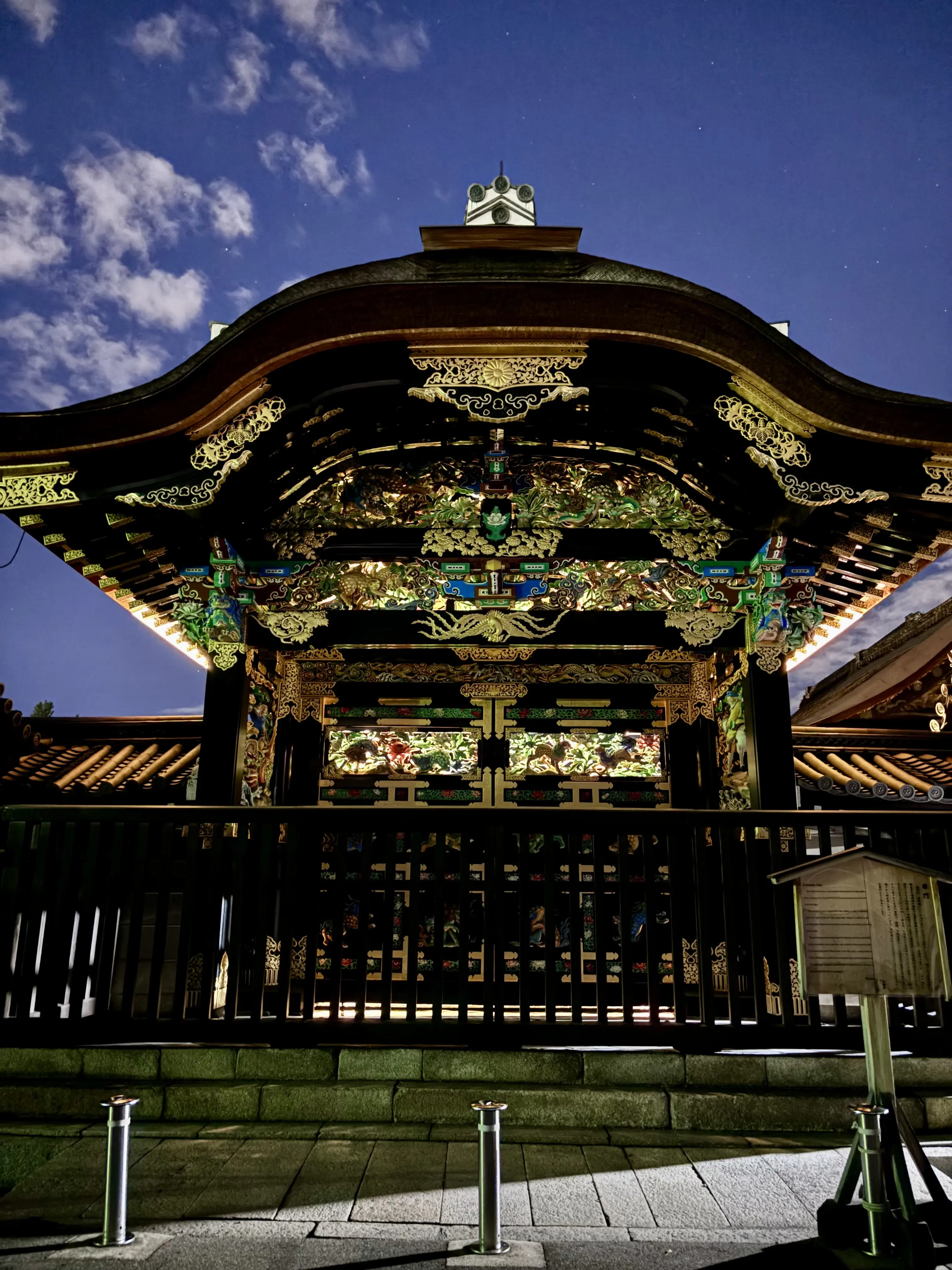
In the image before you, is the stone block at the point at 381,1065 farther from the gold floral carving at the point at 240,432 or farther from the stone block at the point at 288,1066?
the gold floral carving at the point at 240,432

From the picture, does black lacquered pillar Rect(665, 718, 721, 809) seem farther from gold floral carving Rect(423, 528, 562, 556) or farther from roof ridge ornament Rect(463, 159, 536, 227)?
roof ridge ornament Rect(463, 159, 536, 227)

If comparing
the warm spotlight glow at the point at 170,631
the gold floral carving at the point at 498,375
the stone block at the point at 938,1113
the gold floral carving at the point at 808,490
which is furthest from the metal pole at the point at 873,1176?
the warm spotlight glow at the point at 170,631

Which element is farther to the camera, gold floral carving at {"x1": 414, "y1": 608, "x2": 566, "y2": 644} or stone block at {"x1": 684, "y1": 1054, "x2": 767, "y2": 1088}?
gold floral carving at {"x1": 414, "y1": 608, "x2": 566, "y2": 644}

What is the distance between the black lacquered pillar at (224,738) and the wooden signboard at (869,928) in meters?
4.67

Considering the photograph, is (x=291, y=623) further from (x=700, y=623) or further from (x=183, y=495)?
(x=700, y=623)

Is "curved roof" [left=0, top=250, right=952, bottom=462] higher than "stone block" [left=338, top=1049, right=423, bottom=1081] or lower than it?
higher

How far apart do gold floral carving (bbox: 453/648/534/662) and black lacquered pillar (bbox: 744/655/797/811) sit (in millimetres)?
2266

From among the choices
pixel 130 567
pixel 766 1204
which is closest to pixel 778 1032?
pixel 766 1204

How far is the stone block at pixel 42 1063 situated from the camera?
485cm

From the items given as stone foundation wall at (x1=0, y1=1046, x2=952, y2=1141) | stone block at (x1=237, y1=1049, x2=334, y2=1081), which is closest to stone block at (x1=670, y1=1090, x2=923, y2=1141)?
stone foundation wall at (x1=0, y1=1046, x2=952, y2=1141)

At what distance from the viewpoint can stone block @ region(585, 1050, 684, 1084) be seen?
15.6 ft

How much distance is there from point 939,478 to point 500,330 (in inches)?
125

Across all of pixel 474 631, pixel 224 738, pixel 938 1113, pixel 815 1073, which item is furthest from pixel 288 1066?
pixel 474 631

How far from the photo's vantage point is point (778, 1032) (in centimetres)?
483
